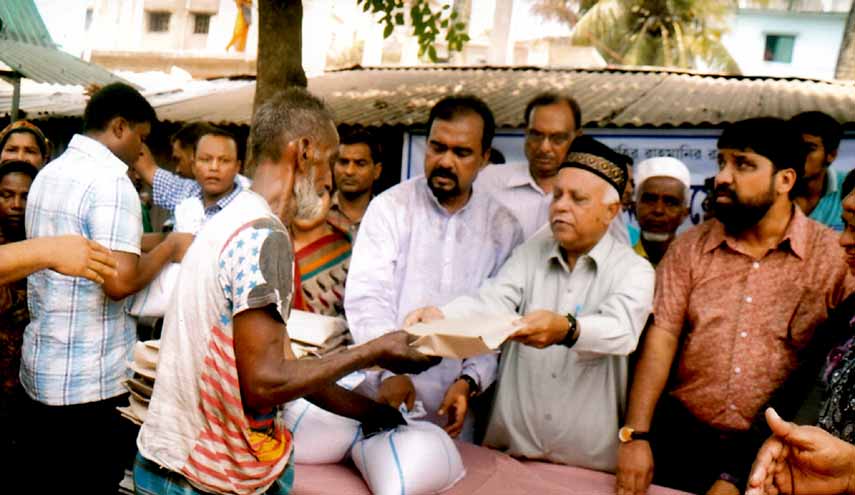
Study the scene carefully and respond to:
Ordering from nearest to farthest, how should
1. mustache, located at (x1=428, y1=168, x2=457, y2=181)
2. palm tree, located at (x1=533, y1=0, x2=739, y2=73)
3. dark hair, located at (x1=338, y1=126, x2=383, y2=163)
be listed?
mustache, located at (x1=428, y1=168, x2=457, y2=181)
dark hair, located at (x1=338, y1=126, x2=383, y2=163)
palm tree, located at (x1=533, y1=0, x2=739, y2=73)

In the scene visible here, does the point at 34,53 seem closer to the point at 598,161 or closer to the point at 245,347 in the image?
the point at 598,161

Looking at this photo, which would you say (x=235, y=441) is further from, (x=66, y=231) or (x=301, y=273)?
(x=301, y=273)

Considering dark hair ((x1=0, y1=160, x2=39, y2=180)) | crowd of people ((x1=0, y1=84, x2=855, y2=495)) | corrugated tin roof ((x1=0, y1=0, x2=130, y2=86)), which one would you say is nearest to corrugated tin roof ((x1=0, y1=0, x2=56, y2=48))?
corrugated tin roof ((x1=0, y1=0, x2=130, y2=86))

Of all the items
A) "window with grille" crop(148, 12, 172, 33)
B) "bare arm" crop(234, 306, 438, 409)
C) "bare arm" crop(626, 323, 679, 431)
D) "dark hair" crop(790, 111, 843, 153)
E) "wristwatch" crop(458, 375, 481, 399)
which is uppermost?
"window with grille" crop(148, 12, 172, 33)

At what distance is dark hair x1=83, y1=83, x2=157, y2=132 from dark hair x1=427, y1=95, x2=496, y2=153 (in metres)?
1.27

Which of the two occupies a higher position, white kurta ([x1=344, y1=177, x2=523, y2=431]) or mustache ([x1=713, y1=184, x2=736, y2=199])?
mustache ([x1=713, y1=184, x2=736, y2=199])

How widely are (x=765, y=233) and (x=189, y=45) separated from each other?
25.9m

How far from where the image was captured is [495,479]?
2494mm

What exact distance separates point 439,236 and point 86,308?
4.81 ft

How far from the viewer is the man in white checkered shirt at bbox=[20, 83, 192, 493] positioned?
2.98m

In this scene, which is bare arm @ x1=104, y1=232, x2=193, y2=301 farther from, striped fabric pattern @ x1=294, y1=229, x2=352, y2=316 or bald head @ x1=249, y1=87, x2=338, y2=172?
bald head @ x1=249, y1=87, x2=338, y2=172


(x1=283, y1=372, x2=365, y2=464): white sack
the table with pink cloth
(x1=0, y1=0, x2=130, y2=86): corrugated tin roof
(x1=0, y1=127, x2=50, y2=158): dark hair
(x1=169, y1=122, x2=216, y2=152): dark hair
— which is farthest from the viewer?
(x1=0, y1=0, x2=130, y2=86): corrugated tin roof

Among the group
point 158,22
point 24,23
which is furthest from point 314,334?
point 158,22

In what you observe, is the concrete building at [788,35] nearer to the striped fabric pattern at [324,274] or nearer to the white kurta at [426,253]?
the striped fabric pattern at [324,274]
